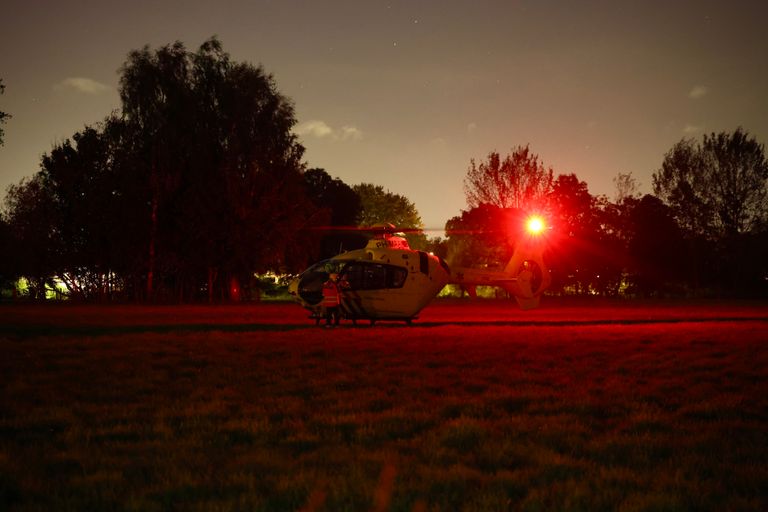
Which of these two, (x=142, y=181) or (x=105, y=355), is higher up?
(x=142, y=181)

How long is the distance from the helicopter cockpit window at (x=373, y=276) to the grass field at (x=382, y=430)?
973cm

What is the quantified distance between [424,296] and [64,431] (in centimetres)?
1828

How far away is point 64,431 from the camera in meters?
6.83

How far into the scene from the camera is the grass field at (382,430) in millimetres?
4719

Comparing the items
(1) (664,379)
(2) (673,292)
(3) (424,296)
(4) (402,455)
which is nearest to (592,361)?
(1) (664,379)

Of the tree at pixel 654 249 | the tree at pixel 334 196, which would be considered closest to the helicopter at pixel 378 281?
the tree at pixel 334 196

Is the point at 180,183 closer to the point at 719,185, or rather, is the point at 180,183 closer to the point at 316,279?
the point at 316,279

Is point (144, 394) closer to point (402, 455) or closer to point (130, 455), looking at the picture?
point (130, 455)

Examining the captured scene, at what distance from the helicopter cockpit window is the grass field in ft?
31.9

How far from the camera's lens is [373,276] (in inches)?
944

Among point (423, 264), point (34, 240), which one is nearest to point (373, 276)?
point (423, 264)

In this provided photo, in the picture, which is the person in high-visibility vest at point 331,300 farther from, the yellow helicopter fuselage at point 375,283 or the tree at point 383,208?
the tree at point 383,208

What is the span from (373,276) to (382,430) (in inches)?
678

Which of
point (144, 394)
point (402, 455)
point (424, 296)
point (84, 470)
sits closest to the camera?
point (84, 470)
